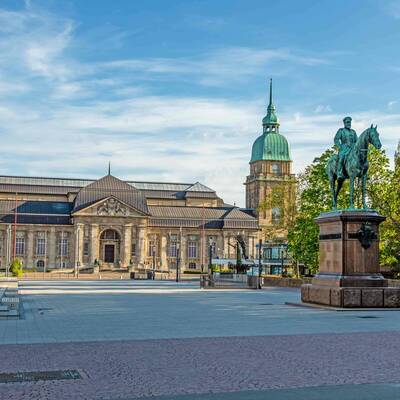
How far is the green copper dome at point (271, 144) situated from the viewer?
154 meters

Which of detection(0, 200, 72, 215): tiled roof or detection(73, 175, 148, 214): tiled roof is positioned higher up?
detection(73, 175, 148, 214): tiled roof

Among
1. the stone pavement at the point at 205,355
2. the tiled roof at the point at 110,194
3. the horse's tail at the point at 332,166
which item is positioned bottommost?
the stone pavement at the point at 205,355

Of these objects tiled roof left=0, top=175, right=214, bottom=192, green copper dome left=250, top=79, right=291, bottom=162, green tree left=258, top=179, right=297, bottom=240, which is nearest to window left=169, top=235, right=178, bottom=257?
tiled roof left=0, top=175, right=214, bottom=192

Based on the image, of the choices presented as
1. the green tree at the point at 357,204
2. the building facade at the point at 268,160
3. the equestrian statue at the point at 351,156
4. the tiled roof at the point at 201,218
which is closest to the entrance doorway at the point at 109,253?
the tiled roof at the point at 201,218

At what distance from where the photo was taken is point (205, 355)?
13406 millimetres

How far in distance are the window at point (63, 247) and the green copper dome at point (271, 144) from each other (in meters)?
50.7

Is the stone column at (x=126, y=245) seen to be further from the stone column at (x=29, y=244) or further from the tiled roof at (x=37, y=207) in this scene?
the stone column at (x=29, y=244)

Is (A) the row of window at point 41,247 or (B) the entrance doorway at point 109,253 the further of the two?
(B) the entrance doorway at point 109,253

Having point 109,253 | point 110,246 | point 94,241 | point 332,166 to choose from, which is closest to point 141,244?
point 110,246

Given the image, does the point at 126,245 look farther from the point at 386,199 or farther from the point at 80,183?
the point at 386,199

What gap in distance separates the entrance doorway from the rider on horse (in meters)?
101

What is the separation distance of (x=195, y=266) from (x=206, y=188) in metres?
21.4

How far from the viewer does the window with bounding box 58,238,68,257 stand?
124062 millimetres

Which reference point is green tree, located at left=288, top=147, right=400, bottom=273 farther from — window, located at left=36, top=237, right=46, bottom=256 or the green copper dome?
the green copper dome
